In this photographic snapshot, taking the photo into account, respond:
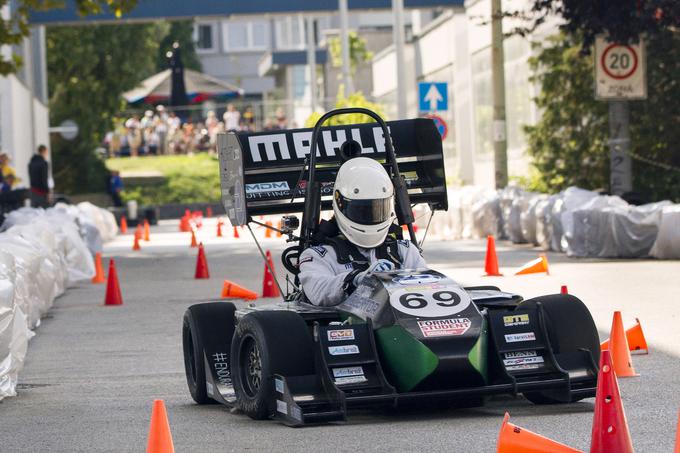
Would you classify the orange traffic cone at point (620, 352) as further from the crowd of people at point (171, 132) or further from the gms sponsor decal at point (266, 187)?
the crowd of people at point (171, 132)

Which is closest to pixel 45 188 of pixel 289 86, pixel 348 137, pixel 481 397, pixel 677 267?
pixel 677 267

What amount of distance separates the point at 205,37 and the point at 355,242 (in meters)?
93.9

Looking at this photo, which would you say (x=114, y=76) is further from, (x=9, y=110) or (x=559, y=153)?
(x=559, y=153)

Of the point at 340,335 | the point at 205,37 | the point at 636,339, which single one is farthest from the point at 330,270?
the point at 205,37

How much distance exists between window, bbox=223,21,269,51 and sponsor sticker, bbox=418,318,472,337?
306 feet

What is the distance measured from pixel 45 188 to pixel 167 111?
31.3 metres

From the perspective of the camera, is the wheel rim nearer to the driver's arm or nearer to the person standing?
the driver's arm

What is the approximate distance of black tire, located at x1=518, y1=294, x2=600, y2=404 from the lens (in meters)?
8.39

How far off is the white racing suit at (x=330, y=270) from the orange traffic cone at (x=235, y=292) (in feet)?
25.2

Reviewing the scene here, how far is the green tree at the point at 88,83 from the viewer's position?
54.0m

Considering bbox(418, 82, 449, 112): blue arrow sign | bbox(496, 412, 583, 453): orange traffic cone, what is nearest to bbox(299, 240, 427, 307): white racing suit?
bbox(496, 412, 583, 453): orange traffic cone

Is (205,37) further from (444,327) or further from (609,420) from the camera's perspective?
(609,420)

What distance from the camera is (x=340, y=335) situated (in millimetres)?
8133

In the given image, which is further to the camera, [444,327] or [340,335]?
[340,335]
